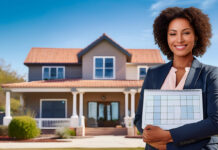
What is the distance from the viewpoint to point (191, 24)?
97.7 inches

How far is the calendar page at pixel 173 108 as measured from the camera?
2.22m

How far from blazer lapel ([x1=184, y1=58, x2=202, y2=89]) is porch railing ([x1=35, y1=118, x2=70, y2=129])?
66.1ft

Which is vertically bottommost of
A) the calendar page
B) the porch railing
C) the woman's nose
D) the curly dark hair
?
the porch railing

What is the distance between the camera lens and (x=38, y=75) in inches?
1048

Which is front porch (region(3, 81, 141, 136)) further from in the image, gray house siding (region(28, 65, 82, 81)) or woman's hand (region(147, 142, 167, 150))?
woman's hand (region(147, 142, 167, 150))

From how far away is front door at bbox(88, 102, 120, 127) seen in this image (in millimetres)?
24691

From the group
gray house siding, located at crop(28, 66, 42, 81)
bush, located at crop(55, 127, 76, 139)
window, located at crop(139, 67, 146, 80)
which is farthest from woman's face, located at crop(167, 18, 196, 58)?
gray house siding, located at crop(28, 66, 42, 81)

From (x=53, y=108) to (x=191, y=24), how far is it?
23406 mm

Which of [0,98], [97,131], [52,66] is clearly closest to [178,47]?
[97,131]

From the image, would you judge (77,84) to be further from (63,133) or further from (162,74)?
(162,74)

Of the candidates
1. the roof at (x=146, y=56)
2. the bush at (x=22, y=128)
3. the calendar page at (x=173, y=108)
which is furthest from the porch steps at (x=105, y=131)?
the calendar page at (x=173, y=108)

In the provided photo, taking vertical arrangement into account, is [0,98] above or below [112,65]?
below

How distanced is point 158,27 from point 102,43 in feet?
72.8

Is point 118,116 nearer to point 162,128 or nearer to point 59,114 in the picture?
point 59,114
